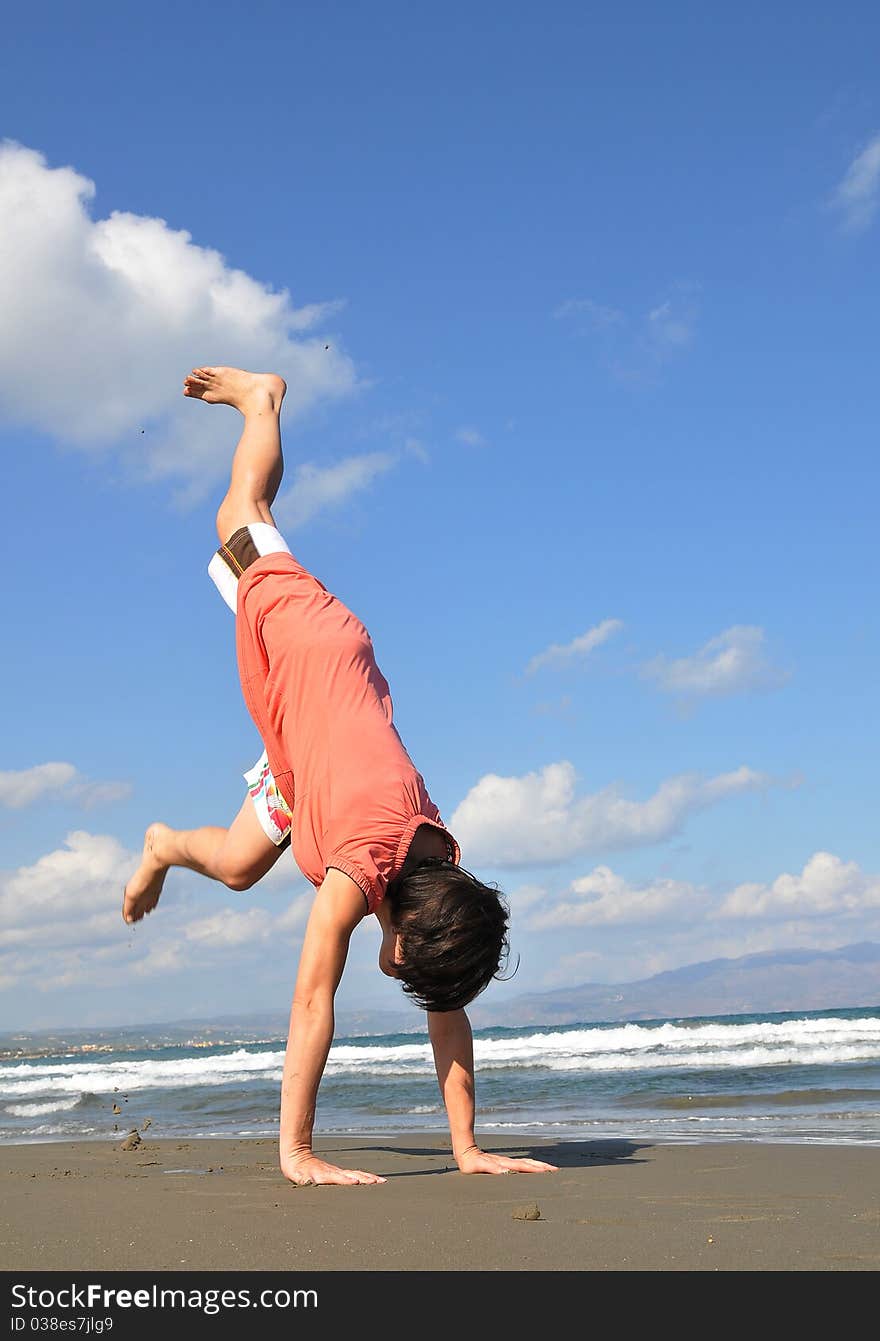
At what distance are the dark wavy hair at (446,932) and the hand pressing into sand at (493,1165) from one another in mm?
694

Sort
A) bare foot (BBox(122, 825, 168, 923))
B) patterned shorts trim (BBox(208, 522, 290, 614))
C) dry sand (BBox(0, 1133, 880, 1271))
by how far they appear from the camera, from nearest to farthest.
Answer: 1. dry sand (BBox(0, 1133, 880, 1271))
2. patterned shorts trim (BBox(208, 522, 290, 614))
3. bare foot (BBox(122, 825, 168, 923))

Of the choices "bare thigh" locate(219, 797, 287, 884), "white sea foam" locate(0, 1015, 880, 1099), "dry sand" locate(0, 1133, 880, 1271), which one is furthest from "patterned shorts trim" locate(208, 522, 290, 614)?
"white sea foam" locate(0, 1015, 880, 1099)

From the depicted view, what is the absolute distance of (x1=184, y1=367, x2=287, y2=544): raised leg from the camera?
184 inches

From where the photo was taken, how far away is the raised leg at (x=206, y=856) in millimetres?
4691

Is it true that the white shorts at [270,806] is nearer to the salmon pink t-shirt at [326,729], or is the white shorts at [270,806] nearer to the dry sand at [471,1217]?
the salmon pink t-shirt at [326,729]

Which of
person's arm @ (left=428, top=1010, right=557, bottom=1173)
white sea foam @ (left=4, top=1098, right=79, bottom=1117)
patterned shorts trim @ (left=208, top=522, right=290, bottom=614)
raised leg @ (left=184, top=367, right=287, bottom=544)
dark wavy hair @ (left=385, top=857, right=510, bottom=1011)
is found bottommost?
white sea foam @ (left=4, top=1098, right=79, bottom=1117)

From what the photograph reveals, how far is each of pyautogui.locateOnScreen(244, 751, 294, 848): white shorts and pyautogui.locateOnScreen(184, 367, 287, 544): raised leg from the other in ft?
3.21

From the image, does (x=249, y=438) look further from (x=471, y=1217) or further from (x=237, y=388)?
(x=471, y=1217)

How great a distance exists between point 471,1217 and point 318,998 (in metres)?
0.98

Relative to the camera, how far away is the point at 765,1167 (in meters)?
4.44

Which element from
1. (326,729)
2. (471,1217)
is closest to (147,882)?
(326,729)

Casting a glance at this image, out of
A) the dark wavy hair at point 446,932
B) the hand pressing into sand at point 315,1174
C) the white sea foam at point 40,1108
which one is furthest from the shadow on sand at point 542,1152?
the white sea foam at point 40,1108

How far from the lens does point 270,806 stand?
181 inches

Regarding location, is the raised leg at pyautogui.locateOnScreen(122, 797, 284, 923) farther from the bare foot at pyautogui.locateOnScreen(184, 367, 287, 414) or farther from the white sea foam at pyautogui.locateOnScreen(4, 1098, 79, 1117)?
the white sea foam at pyautogui.locateOnScreen(4, 1098, 79, 1117)
